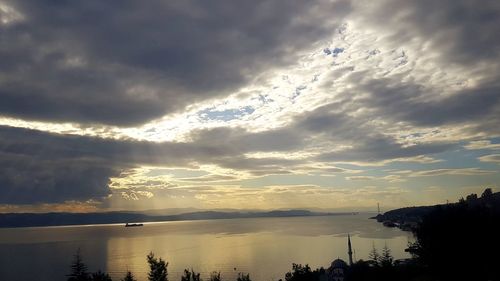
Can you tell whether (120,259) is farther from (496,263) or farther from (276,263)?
(496,263)

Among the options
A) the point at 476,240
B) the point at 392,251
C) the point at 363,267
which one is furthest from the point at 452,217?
the point at 392,251

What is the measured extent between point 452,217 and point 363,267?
24345 millimetres

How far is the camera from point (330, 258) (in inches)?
7279

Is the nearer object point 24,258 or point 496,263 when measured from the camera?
point 496,263

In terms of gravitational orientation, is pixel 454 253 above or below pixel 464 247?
below

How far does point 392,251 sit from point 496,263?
138943 mm

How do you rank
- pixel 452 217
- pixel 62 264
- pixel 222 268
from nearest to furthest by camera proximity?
1. pixel 452 217
2. pixel 222 268
3. pixel 62 264

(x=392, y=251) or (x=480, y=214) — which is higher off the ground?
(x=480, y=214)

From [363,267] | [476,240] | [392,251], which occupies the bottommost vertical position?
[392,251]

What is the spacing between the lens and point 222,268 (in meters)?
161

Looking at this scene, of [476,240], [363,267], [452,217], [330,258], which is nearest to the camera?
[476,240]

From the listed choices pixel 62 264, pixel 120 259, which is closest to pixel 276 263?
pixel 120 259

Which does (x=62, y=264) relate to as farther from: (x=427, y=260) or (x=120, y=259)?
(x=427, y=260)

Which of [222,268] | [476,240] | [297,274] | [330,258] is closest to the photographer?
[476,240]
